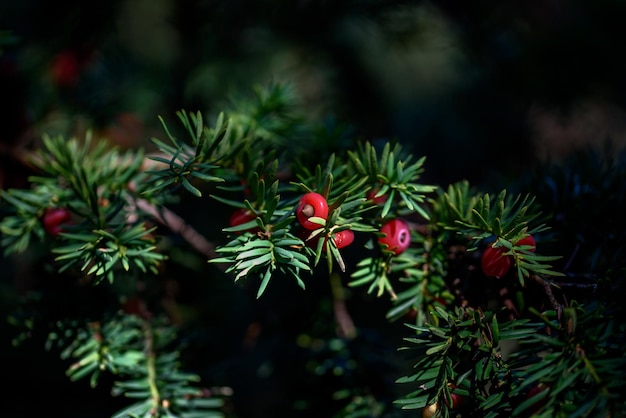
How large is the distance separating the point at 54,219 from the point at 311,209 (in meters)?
0.34

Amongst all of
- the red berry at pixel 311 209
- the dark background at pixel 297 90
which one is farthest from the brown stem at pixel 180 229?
the red berry at pixel 311 209

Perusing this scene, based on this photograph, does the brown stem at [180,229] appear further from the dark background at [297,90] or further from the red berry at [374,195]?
the red berry at [374,195]

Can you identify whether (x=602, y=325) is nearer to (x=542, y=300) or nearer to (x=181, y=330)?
(x=542, y=300)

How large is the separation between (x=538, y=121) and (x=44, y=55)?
1.08 m

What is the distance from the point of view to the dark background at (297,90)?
827 mm

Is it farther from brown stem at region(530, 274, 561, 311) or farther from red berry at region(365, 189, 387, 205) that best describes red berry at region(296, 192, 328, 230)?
brown stem at region(530, 274, 561, 311)

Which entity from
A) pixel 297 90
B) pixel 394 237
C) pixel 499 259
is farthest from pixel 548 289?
pixel 297 90

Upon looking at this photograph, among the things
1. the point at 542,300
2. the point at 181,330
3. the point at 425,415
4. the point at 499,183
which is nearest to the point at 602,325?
the point at 542,300

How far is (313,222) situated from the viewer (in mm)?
473

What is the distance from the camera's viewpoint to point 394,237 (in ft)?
1.77

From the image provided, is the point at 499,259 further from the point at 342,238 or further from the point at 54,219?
the point at 54,219

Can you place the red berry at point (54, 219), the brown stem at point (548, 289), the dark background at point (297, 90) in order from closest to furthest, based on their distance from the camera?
the brown stem at point (548, 289), the red berry at point (54, 219), the dark background at point (297, 90)

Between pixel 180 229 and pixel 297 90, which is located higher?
pixel 297 90

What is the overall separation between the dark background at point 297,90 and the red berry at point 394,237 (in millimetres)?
221
